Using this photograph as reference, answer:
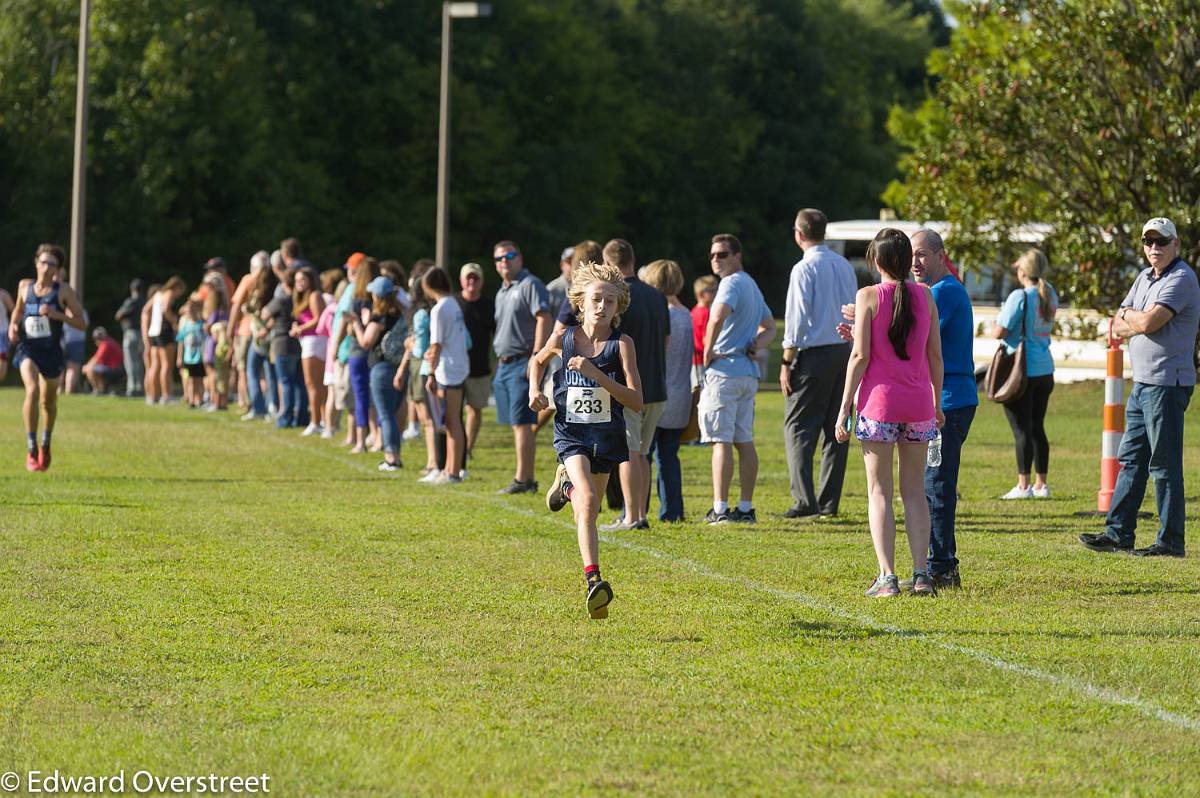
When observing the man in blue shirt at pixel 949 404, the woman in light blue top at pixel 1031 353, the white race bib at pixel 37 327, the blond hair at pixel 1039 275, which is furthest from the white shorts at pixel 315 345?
the man in blue shirt at pixel 949 404

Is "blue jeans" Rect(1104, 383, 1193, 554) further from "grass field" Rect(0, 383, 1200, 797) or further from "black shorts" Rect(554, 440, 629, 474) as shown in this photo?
"black shorts" Rect(554, 440, 629, 474)

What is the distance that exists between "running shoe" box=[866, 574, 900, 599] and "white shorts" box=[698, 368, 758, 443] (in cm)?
345

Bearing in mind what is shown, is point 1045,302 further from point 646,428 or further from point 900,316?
point 900,316

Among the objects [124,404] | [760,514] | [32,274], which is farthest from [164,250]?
[760,514]

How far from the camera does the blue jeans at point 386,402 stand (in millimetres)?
17453

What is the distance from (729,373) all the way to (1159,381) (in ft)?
9.71

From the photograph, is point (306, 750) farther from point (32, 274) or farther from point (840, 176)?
point (840, 176)

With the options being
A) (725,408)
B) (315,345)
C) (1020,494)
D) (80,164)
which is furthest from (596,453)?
(80,164)

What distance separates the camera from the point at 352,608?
9.23 meters

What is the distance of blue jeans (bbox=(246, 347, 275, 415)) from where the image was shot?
23797 millimetres

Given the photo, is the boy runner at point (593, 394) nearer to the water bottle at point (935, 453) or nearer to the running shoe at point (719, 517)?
the water bottle at point (935, 453)

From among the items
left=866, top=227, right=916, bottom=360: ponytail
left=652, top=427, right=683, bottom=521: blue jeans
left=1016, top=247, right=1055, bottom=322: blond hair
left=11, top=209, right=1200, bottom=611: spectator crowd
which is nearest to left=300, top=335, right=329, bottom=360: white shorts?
left=11, top=209, right=1200, bottom=611: spectator crowd

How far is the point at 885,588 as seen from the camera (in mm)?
9633

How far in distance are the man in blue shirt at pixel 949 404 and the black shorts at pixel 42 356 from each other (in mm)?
8519
